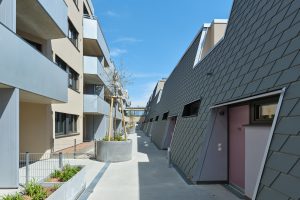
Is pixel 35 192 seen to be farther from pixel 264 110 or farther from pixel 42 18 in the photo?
pixel 42 18

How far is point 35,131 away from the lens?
14.7 m

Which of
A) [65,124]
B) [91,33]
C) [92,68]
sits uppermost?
[91,33]

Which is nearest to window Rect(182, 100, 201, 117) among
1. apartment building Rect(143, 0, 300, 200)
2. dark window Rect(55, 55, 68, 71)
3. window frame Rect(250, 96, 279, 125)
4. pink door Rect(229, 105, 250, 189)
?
apartment building Rect(143, 0, 300, 200)

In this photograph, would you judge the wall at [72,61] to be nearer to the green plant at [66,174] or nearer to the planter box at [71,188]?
the green plant at [66,174]

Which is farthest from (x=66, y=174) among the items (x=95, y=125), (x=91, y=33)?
(x=95, y=125)

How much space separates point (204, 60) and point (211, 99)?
3.22 metres

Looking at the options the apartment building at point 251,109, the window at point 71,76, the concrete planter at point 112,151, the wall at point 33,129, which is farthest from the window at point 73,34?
the apartment building at point 251,109

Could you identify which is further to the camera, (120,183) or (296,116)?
(120,183)

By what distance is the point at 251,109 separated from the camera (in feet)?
24.5

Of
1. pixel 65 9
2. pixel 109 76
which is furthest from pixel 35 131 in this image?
pixel 109 76

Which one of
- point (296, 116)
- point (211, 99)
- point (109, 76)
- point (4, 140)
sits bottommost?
point (4, 140)

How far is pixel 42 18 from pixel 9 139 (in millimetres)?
5438

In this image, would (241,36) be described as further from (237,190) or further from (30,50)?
(30,50)

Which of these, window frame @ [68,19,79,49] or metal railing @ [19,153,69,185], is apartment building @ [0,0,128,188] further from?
metal railing @ [19,153,69,185]
